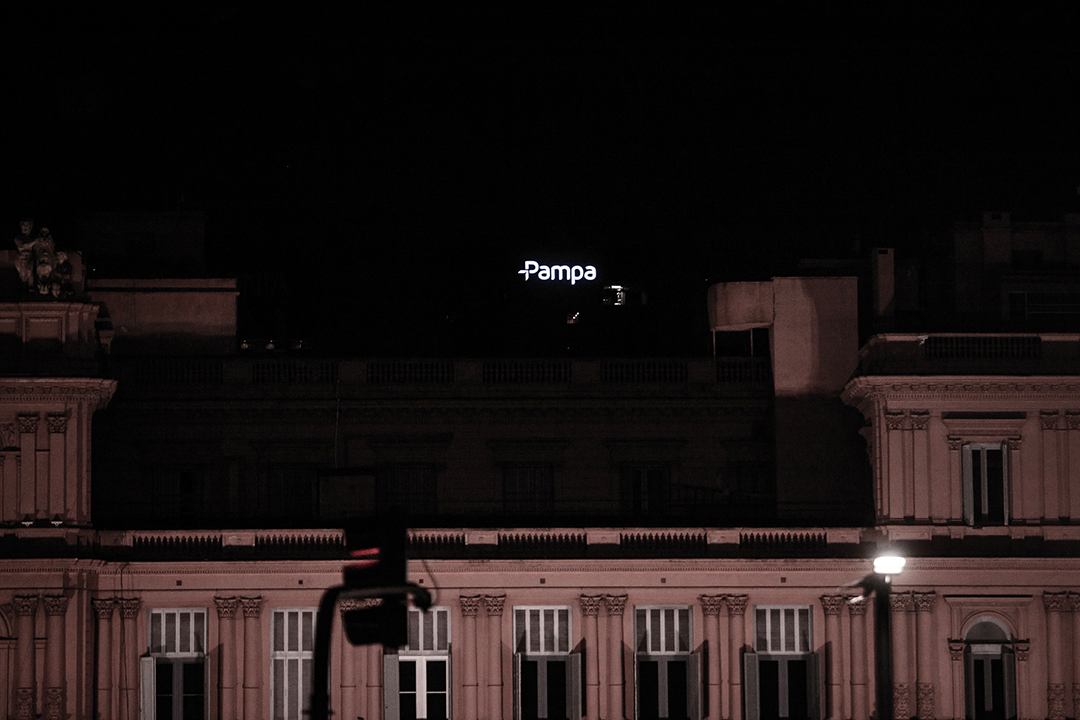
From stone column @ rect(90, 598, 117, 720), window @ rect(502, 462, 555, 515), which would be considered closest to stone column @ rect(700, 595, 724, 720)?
window @ rect(502, 462, 555, 515)

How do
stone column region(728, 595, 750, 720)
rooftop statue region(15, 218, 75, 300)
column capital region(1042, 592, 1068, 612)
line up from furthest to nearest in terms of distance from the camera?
rooftop statue region(15, 218, 75, 300) < stone column region(728, 595, 750, 720) < column capital region(1042, 592, 1068, 612)

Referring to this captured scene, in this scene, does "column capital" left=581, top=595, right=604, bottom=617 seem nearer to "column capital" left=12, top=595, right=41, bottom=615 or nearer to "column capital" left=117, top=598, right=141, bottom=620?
"column capital" left=117, top=598, right=141, bottom=620

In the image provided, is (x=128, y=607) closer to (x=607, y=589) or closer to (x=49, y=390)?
(x=49, y=390)

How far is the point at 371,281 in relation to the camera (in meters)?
68.7

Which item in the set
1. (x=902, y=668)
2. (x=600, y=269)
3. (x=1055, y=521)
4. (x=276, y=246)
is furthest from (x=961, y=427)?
(x=276, y=246)

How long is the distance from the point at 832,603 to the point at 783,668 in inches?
88.8

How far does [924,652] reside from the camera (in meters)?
49.4

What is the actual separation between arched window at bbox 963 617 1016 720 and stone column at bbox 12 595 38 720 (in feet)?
81.6

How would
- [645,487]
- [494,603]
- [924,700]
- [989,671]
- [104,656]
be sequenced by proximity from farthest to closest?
[645,487] < [494,603] < [989,671] < [104,656] < [924,700]

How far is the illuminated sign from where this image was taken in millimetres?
64375

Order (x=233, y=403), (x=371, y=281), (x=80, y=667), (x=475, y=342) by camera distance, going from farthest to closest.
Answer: (x=371, y=281) < (x=475, y=342) < (x=233, y=403) < (x=80, y=667)

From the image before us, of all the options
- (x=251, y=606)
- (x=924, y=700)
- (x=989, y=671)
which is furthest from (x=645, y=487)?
(x=251, y=606)

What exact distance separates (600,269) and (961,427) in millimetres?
18299

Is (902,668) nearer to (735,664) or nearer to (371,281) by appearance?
(735,664)
